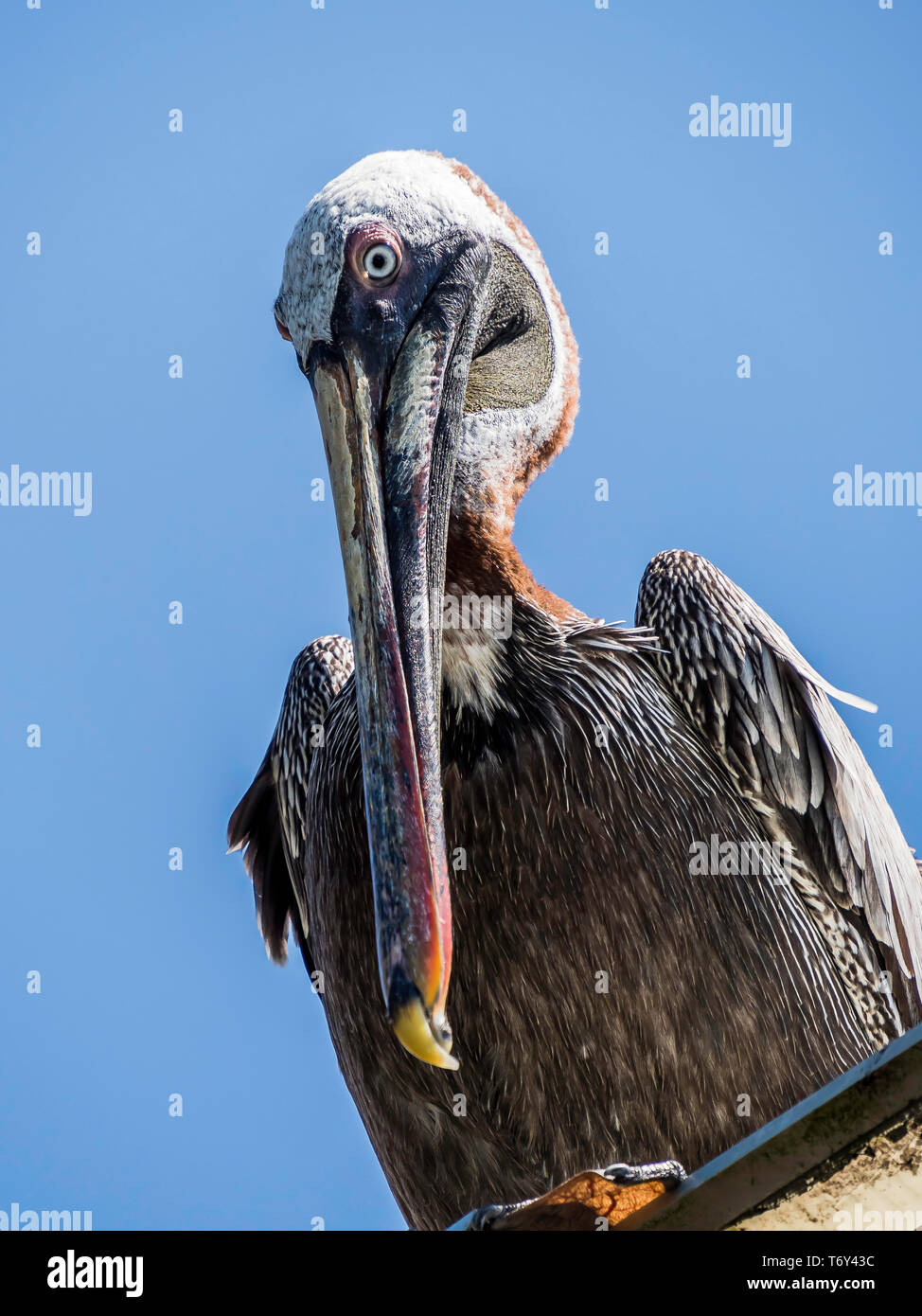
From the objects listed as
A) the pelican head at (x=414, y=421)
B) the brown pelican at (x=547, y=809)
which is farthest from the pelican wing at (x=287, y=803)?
the pelican head at (x=414, y=421)

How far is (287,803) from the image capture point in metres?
5.40

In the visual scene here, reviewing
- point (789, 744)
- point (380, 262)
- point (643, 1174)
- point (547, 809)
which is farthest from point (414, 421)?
point (643, 1174)

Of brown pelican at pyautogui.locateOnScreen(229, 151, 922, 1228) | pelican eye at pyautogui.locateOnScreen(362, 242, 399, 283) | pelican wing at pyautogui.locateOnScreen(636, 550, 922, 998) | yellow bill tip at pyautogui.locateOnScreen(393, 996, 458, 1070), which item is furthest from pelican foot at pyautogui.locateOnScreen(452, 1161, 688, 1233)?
pelican eye at pyautogui.locateOnScreen(362, 242, 399, 283)

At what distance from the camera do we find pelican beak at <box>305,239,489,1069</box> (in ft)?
11.2

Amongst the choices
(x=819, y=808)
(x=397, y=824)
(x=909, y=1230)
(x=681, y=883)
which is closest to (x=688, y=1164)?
(x=681, y=883)

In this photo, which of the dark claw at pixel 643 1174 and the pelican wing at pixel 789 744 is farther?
the pelican wing at pixel 789 744

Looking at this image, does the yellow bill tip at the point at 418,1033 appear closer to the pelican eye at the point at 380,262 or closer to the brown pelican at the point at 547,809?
the brown pelican at the point at 547,809

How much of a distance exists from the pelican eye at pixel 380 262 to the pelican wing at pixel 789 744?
155 centimetres

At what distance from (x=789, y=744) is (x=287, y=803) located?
76.3 inches

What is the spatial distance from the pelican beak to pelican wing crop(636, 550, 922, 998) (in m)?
1.11

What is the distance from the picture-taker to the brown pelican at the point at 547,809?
4211 millimetres

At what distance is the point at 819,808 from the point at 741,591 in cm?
83

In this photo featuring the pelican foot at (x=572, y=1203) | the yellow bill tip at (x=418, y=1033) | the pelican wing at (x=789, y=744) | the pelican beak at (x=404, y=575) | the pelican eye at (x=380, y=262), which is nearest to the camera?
the pelican foot at (x=572, y=1203)
